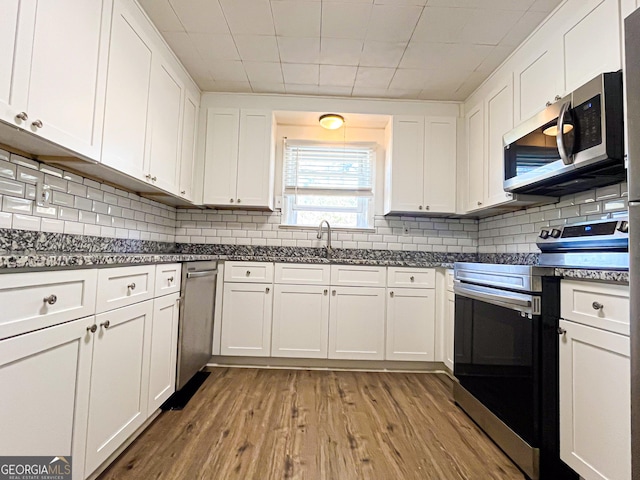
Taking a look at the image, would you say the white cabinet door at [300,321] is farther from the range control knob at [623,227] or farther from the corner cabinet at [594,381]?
the range control knob at [623,227]

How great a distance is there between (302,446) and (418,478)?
0.55 m

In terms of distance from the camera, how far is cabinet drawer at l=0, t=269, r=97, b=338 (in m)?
0.84

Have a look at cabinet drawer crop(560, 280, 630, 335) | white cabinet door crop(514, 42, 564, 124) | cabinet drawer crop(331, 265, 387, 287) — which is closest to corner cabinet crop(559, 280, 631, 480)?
cabinet drawer crop(560, 280, 630, 335)

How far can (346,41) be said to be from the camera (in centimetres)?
210

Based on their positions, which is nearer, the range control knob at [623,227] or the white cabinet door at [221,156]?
→ the range control knob at [623,227]

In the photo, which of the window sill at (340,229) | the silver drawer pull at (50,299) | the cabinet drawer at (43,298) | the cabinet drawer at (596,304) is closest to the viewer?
the cabinet drawer at (43,298)

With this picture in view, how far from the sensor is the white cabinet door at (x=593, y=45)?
4.66 ft

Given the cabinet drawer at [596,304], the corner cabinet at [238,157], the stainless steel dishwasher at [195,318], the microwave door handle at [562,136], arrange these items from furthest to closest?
1. the corner cabinet at [238,157]
2. the stainless steel dishwasher at [195,318]
3. the microwave door handle at [562,136]
4. the cabinet drawer at [596,304]

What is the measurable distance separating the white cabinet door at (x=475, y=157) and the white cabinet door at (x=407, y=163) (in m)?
0.40

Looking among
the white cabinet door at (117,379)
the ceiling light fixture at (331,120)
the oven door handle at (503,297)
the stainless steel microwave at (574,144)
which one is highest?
the ceiling light fixture at (331,120)

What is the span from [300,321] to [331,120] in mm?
1825

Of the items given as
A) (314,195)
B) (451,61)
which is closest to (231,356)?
(314,195)

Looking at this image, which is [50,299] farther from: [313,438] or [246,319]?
[246,319]

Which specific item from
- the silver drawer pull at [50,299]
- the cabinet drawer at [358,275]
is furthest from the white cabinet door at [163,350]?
the cabinet drawer at [358,275]
